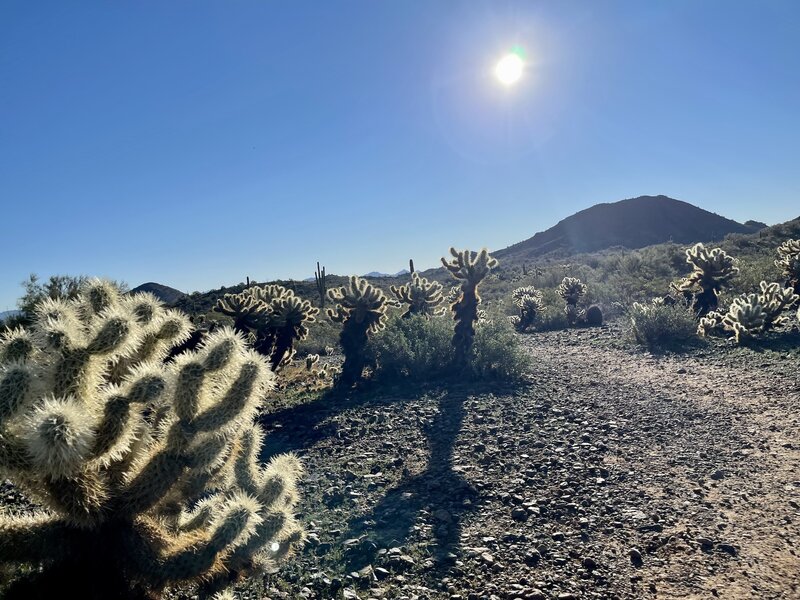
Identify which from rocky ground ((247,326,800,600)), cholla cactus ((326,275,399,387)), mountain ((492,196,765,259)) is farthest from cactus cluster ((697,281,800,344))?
mountain ((492,196,765,259))

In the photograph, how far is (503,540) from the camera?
4.79 metres

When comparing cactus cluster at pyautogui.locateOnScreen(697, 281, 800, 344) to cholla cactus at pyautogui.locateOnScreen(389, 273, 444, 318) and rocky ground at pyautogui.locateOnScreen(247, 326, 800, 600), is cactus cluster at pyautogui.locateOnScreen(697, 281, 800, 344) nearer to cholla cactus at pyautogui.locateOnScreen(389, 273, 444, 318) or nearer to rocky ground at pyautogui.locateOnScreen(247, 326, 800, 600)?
rocky ground at pyautogui.locateOnScreen(247, 326, 800, 600)

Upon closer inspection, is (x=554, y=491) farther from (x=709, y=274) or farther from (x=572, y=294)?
(x=572, y=294)

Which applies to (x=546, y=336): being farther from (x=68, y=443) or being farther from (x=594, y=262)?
(x=594, y=262)

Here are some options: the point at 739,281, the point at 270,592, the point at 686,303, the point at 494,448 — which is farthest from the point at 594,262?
the point at 270,592

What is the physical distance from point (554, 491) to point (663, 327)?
1063cm

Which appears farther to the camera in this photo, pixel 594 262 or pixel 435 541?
pixel 594 262

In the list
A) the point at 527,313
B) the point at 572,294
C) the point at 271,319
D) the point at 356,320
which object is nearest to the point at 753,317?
the point at 527,313

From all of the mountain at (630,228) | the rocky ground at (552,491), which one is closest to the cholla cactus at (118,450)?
the rocky ground at (552,491)

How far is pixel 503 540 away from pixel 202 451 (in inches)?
123

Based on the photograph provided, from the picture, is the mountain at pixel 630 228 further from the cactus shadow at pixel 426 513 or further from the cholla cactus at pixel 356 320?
the cactus shadow at pixel 426 513

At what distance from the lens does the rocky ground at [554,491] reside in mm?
4203

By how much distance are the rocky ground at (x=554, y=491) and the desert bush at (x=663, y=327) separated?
4081mm

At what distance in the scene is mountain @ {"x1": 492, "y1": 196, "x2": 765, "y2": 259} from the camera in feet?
259
